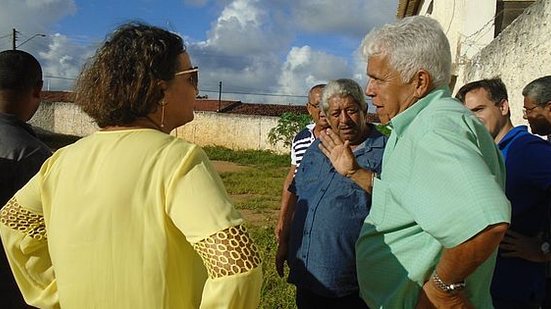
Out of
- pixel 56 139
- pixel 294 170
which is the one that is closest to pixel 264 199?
pixel 294 170

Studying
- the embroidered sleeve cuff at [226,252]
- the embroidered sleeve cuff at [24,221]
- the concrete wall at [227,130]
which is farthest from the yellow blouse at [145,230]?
the concrete wall at [227,130]

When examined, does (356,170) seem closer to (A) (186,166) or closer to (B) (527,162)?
(B) (527,162)

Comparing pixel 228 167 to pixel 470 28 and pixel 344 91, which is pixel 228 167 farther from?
pixel 344 91

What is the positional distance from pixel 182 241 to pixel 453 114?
90cm

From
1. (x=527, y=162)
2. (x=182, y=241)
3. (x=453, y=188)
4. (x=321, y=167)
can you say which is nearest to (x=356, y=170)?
(x=321, y=167)

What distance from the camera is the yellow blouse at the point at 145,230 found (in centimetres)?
145

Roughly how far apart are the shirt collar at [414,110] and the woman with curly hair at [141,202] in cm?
71

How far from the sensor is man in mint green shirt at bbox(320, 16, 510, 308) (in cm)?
154

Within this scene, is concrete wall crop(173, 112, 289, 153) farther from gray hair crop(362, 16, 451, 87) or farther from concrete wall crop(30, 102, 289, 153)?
gray hair crop(362, 16, 451, 87)

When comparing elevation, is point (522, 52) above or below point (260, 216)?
above

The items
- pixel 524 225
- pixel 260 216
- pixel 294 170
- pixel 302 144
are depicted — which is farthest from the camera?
pixel 260 216

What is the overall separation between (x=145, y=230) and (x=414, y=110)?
0.97 m

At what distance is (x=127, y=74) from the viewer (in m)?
1.59

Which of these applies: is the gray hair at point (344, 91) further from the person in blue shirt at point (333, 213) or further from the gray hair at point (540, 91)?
the gray hair at point (540, 91)
